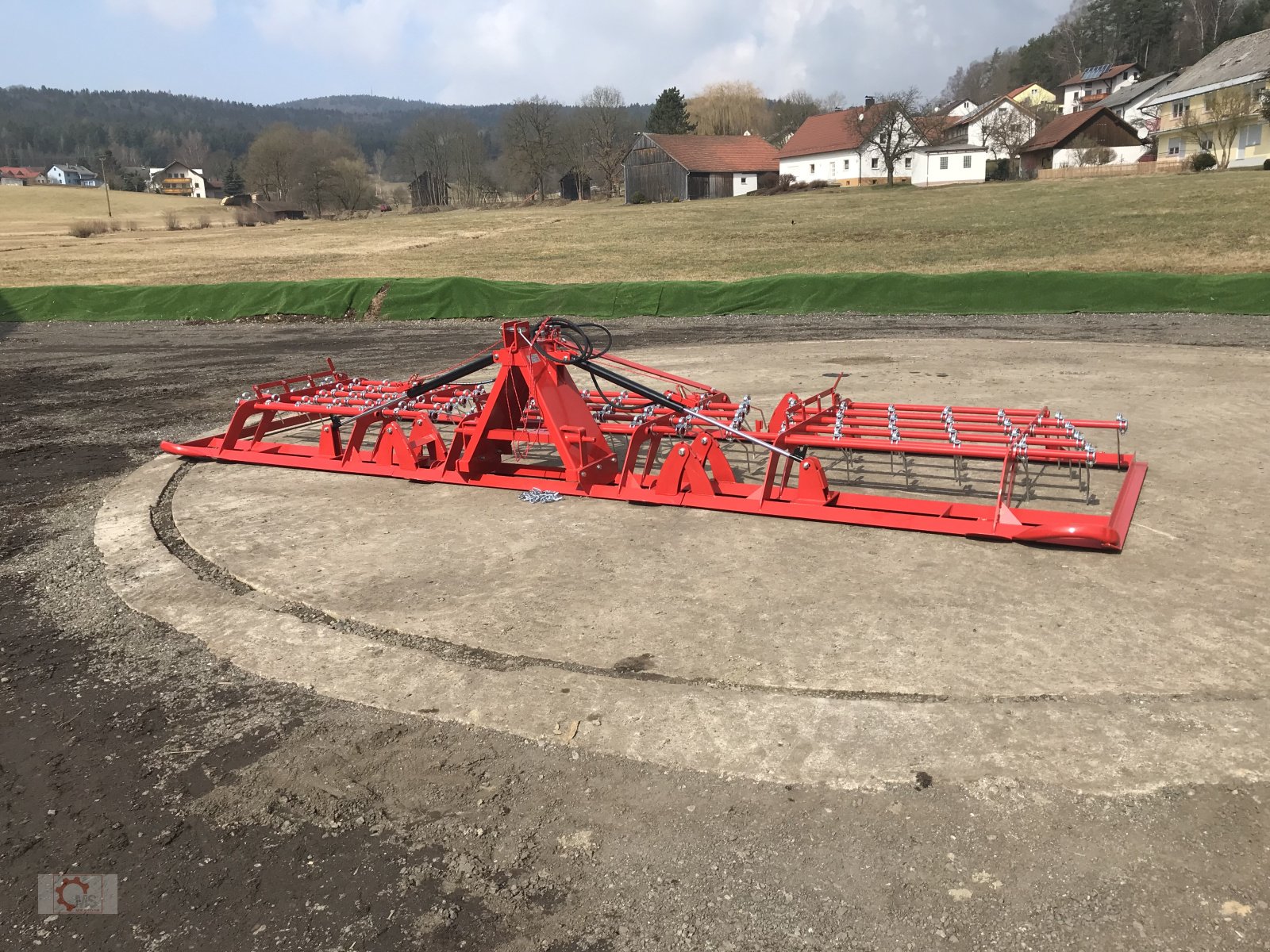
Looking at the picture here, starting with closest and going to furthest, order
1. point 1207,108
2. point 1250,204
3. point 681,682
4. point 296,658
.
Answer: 1. point 681,682
2. point 296,658
3. point 1250,204
4. point 1207,108

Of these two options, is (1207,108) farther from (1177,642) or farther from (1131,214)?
(1177,642)

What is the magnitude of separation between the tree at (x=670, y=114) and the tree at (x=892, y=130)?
2898 centimetres

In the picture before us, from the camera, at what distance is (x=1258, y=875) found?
118 inches

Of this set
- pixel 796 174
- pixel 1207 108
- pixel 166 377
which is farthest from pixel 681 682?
pixel 796 174

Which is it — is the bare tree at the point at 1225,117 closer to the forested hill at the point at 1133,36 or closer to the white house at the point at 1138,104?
the white house at the point at 1138,104

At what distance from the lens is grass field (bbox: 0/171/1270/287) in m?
27.6

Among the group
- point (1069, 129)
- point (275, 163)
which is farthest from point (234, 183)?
point (1069, 129)

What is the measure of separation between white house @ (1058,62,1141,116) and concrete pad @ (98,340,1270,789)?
10845 centimetres

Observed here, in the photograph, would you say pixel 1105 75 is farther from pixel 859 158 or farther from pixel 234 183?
pixel 234 183

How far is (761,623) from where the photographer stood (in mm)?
5012

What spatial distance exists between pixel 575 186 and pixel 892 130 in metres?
35.2

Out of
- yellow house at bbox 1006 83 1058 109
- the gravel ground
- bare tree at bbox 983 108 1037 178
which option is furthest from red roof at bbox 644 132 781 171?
the gravel ground

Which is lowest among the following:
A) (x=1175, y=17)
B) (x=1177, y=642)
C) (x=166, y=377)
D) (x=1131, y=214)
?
(x=1177, y=642)

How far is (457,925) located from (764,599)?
281cm
